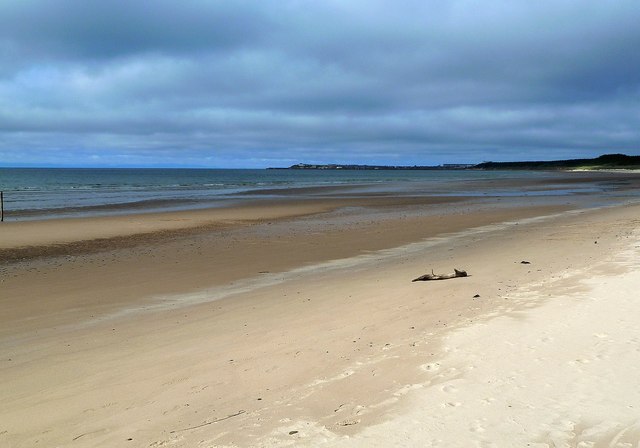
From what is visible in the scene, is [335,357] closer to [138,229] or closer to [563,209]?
[138,229]

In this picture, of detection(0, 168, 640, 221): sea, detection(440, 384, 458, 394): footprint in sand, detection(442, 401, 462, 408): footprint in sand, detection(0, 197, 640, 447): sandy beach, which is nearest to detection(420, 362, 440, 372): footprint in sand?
detection(0, 197, 640, 447): sandy beach

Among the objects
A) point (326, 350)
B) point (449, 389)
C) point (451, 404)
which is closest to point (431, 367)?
Result: point (449, 389)

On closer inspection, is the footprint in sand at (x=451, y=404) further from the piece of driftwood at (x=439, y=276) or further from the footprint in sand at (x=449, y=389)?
the piece of driftwood at (x=439, y=276)

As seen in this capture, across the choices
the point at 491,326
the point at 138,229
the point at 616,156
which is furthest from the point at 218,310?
the point at 616,156

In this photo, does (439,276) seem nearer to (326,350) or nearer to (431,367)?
(326,350)

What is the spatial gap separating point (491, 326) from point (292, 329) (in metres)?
2.67

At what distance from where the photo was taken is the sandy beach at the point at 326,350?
4.24 metres

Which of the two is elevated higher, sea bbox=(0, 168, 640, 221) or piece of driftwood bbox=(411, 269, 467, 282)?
sea bbox=(0, 168, 640, 221)

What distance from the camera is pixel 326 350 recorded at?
6152 millimetres

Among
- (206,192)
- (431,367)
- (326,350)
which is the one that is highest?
(206,192)

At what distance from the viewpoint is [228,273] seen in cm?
1228

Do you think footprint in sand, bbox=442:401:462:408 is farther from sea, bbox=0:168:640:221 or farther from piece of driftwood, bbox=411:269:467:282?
sea, bbox=0:168:640:221

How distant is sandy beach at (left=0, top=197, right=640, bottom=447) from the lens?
424cm

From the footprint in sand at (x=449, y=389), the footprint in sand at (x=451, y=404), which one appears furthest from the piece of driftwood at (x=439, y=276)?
the footprint in sand at (x=451, y=404)
